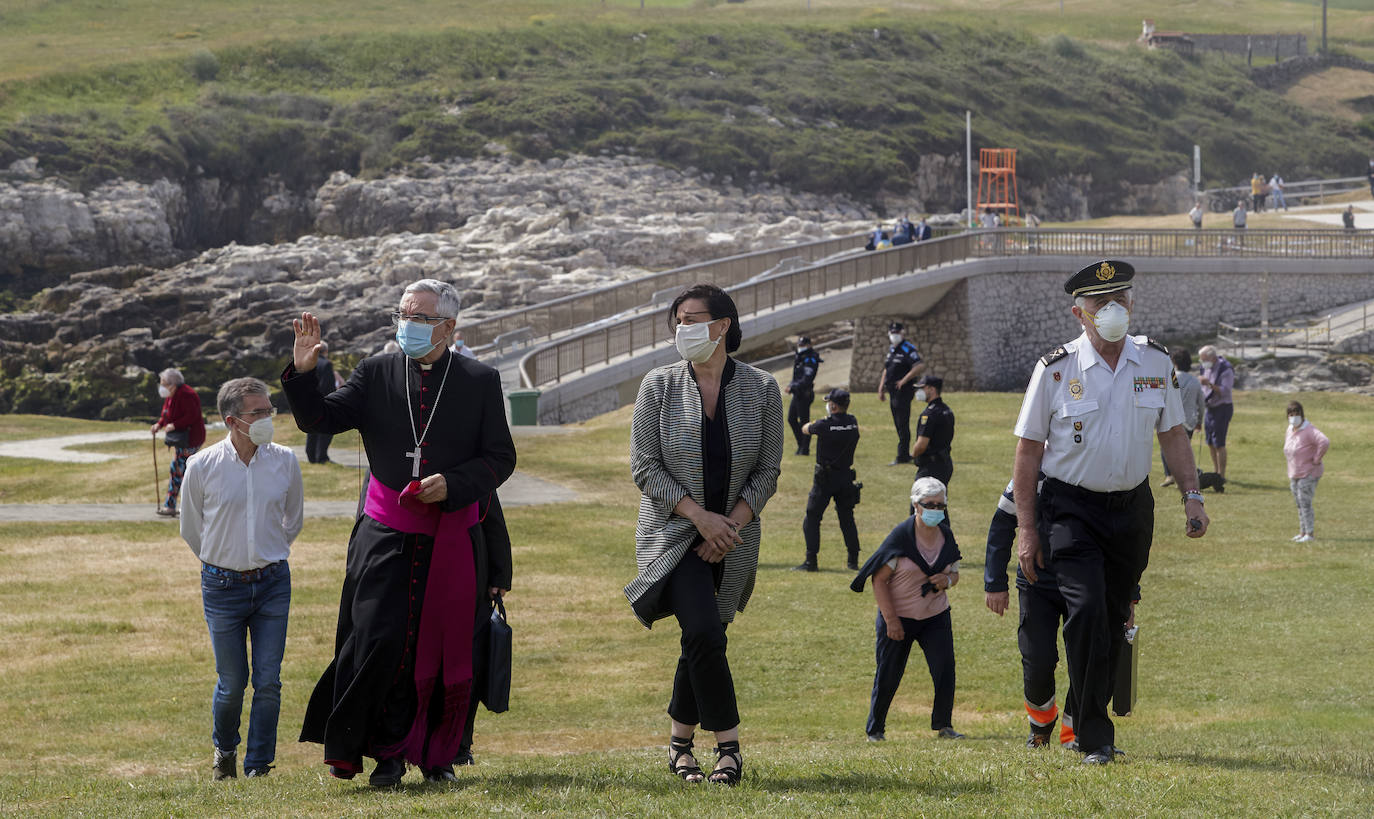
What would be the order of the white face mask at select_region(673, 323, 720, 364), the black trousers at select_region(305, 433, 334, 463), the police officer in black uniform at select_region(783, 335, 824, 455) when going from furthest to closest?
1. the police officer in black uniform at select_region(783, 335, 824, 455)
2. the black trousers at select_region(305, 433, 334, 463)
3. the white face mask at select_region(673, 323, 720, 364)

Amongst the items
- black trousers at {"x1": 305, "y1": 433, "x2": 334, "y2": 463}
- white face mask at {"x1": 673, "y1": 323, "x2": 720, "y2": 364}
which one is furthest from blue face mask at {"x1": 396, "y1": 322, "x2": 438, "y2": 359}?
black trousers at {"x1": 305, "y1": 433, "x2": 334, "y2": 463}

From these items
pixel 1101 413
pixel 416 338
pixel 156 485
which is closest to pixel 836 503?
pixel 1101 413

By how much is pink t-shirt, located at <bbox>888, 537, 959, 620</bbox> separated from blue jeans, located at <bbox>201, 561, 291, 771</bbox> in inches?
142

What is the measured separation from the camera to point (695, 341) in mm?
5934

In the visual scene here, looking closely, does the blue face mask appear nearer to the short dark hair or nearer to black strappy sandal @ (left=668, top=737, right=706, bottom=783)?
the short dark hair

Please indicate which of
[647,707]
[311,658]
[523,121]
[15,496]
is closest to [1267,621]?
[647,707]

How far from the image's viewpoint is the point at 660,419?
596cm

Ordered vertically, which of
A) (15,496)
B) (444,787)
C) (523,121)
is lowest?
(15,496)

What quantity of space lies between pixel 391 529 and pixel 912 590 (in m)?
3.95

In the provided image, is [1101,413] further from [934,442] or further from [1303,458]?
[1303,458]

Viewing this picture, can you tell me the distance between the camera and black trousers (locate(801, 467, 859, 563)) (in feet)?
47.4

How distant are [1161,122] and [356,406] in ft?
300

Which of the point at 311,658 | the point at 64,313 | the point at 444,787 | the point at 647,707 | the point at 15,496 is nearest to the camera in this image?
the point at 444,787

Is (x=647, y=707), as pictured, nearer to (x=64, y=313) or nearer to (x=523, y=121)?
(x=64, y=313)
